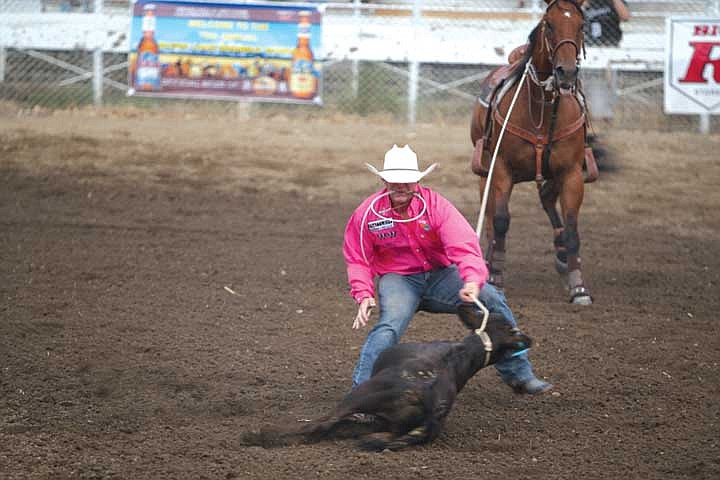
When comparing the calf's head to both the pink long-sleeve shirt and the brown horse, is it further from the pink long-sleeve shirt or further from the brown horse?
the brown horse

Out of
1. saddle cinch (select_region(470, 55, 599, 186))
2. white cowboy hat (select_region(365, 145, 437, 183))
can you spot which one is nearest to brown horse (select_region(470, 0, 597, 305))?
saddle cinch (select_region(470, 55, 599, 186))

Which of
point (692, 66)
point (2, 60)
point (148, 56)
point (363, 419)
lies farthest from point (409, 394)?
point (2, 60)

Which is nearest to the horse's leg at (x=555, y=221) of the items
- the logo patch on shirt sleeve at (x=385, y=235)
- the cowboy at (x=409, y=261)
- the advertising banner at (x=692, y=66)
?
the cowboy at (x=409, y=261)

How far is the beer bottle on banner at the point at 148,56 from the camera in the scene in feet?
48.1

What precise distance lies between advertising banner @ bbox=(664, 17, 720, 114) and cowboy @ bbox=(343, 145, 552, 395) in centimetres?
934

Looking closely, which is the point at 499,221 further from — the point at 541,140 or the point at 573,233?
the point at 541,140

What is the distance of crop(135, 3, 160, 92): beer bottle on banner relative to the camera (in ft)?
48.1

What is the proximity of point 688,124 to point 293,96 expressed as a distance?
554cm

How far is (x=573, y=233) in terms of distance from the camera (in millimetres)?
8281

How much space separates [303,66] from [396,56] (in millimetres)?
1368

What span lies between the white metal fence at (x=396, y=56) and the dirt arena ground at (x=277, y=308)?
517 mm

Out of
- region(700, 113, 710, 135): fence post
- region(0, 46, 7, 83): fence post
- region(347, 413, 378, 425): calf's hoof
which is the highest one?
region(0, 46, 7, 83): fence post

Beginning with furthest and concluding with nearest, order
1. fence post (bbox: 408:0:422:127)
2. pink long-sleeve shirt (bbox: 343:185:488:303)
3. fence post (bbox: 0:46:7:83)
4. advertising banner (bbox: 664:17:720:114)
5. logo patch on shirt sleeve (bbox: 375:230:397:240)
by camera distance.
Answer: fence post (bbox: 0:46:7:83) < fence post (bbox: 408:0:422:127) < advertising banner (bbox: 664:17:720:114) < logo patch on shirt sleeve (bbox: 375:230:397:240) < pink long-sleeve shirt (bbox: 343:185:488:303)

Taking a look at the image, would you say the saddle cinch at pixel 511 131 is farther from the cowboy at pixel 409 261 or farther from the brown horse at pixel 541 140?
A: the cowboy at pixel 409 261
